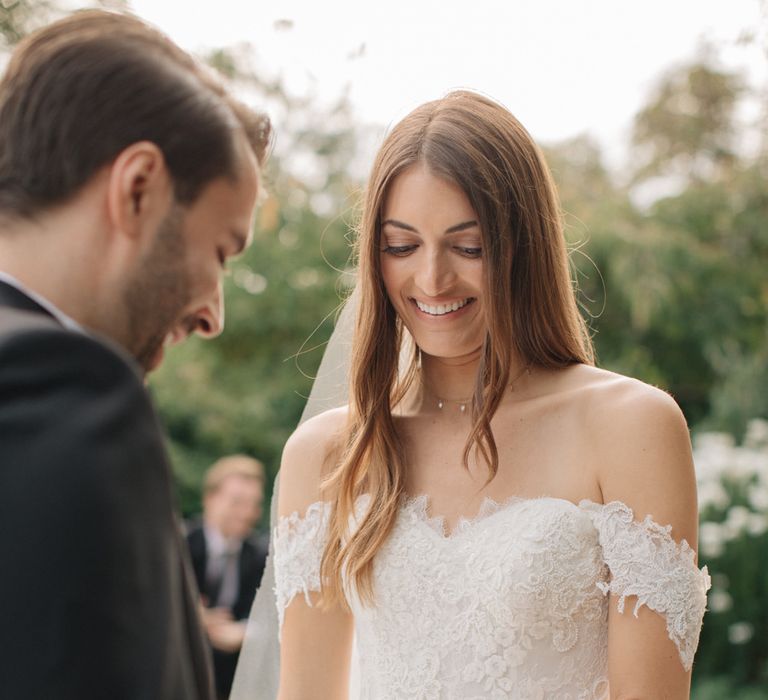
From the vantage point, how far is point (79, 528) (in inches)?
46.6

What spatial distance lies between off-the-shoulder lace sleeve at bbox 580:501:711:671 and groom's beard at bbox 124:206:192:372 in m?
1.63

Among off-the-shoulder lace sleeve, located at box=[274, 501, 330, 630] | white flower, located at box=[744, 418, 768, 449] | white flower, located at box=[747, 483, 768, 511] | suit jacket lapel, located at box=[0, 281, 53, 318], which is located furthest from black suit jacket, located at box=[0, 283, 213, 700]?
white flower, located at box=[744, 418, 768, 449]

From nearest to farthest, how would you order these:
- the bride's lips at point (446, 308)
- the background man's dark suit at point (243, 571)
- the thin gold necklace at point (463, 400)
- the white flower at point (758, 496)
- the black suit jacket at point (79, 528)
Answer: the black suit jacket at point (79, 528) → the bride's lips at point (446, 308) → the thin gold necklace at point (463, 400) → the white flower at point (758, 496) → the background man's dark suit at point (243, 571)

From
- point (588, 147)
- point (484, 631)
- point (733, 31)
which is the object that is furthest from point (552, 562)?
point (588, 147)

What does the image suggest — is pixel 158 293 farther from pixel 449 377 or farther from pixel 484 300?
pixel 449 377

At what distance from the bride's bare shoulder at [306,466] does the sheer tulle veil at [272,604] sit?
0.38 ft

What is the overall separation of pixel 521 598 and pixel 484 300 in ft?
2.70

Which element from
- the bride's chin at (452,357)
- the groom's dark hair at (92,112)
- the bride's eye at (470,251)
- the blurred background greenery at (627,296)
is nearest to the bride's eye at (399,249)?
the bride's eye at (470,251)

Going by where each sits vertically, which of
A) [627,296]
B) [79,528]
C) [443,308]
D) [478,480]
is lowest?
[627,296]

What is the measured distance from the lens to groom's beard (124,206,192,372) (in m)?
1.47

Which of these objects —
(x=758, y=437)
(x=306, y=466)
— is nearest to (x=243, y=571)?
(x=758, y=437)

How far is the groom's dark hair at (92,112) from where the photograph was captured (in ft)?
4.77

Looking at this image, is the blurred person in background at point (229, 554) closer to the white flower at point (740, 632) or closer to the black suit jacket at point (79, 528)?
the white flower at point (740, 632)

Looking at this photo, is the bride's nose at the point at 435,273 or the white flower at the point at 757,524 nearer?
the bride's nose at the point at 435,273
